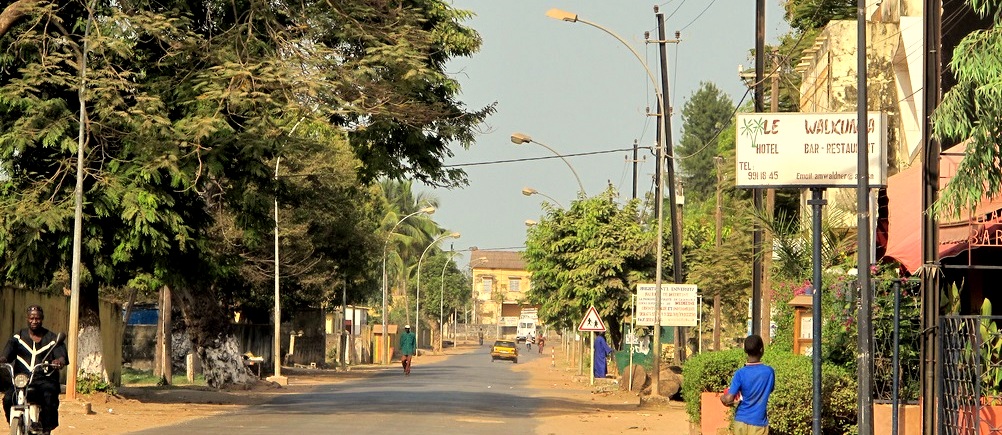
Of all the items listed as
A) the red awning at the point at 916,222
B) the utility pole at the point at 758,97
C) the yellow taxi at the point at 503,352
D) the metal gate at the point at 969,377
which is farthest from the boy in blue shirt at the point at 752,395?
the yellow taxi at the point at 503,352

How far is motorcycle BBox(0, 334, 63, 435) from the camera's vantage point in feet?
47.6

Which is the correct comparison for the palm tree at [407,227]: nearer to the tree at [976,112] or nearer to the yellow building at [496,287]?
the yellow building at [496,287]

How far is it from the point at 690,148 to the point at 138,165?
93.1 metres

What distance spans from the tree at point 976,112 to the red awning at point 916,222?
408 cm

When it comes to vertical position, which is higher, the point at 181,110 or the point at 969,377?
the point at 181,110

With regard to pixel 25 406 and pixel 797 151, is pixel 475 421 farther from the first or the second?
pixel 797 151

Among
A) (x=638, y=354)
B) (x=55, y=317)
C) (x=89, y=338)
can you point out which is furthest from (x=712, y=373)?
(x=638, y=354)

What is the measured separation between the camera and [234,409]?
2838 centimetres

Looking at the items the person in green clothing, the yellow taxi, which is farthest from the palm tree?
the person in green clothing

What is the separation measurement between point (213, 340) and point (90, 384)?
10086 millimetres

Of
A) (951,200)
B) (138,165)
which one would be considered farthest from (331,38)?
(951,200)

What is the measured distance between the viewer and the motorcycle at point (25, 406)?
14.5 metres

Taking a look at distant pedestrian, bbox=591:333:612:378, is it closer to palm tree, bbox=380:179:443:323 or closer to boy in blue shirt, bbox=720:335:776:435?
boy in blue shirt, bbox=720:335:776:435

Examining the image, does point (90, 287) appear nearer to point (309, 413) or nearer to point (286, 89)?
point (309, 413)
